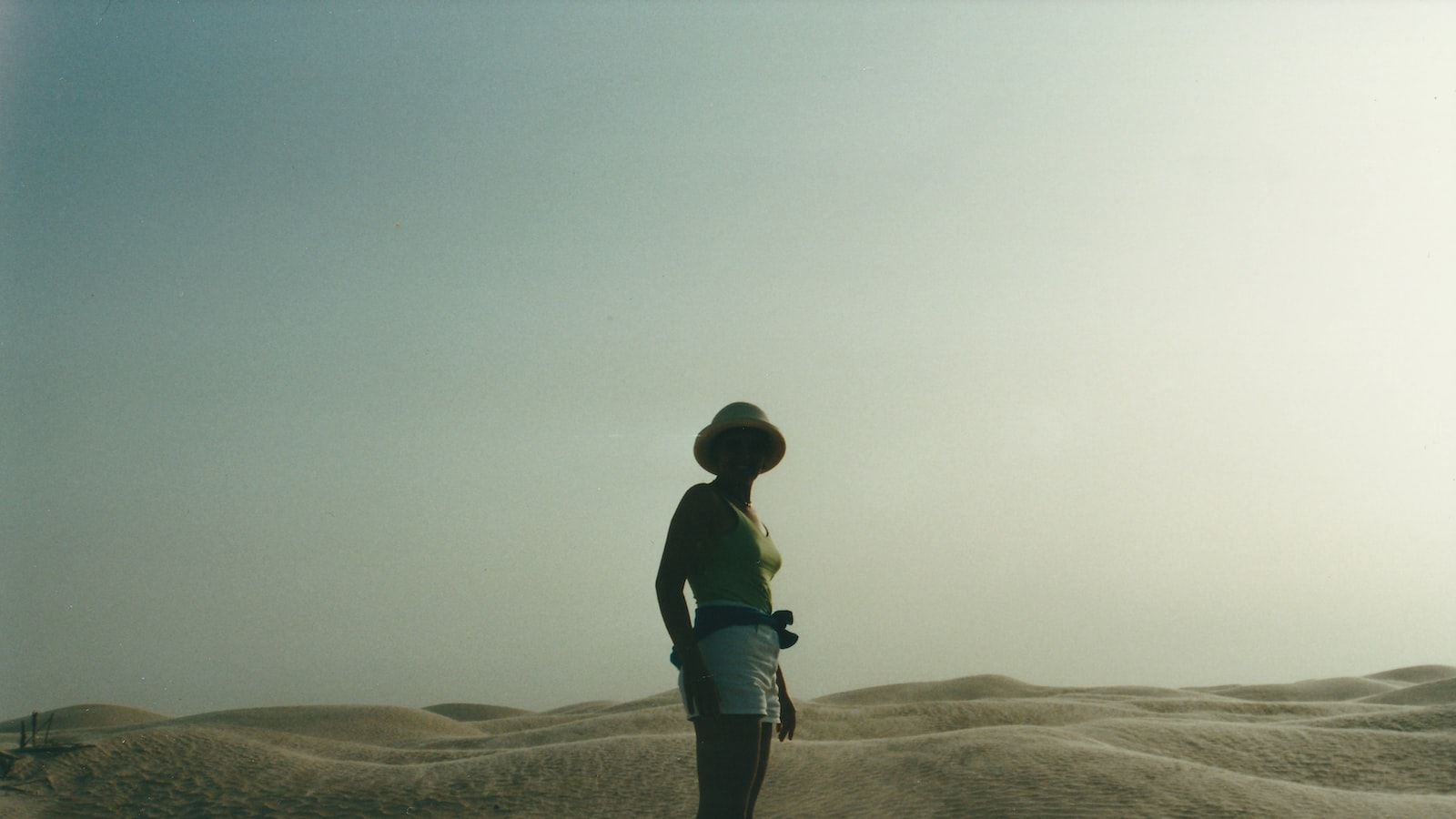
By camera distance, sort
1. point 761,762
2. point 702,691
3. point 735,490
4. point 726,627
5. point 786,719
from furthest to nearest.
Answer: point 786,719, point 735,490, point 761,762, point 726,627, point 702,691

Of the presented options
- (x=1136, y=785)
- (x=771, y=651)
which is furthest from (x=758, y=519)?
(x=1136, y=785)

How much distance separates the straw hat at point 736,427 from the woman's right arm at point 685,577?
30 centimetres

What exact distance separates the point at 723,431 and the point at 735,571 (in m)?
0.54

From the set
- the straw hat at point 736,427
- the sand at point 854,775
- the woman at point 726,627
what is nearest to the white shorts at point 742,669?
the woman at point 726,627

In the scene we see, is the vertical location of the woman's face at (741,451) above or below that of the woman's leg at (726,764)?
above

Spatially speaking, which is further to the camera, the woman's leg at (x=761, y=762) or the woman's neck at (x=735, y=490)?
the woman's neck at (x=735, y=490)

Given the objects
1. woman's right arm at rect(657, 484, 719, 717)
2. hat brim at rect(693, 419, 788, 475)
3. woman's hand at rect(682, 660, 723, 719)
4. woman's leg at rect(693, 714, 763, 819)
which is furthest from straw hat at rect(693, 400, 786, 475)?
woman's leg at rect(693, 714, 763, 819)

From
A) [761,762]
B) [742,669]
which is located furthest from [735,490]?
[761,762]

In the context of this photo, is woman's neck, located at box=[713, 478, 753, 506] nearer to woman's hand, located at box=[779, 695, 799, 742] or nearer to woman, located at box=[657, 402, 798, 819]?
woman, located at box=[657, 402, 798, 819]

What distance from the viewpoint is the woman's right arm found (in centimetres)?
314

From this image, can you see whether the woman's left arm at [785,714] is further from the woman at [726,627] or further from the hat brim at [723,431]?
the hat brim at [723,431]

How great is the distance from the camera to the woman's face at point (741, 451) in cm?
362

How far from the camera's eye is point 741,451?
143 inches

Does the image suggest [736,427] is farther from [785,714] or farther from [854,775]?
[854,775]
